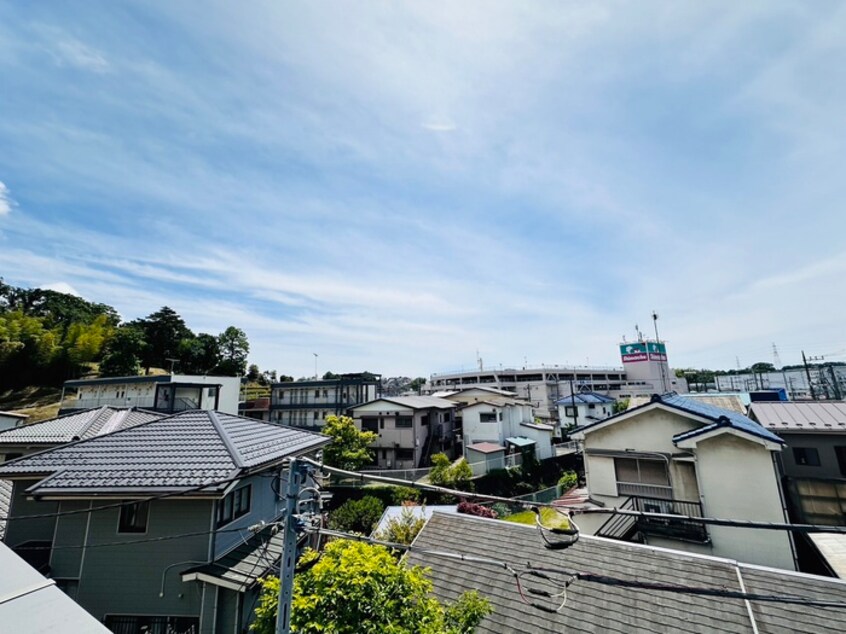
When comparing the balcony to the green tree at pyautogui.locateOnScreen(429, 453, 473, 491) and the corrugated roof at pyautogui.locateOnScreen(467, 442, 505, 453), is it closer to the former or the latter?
the green tree at pyautogui.locateOnScreen(429, 453, 473, 491)

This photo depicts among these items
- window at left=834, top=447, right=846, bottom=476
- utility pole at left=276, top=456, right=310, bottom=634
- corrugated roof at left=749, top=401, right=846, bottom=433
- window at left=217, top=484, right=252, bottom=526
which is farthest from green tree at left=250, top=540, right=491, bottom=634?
window at left=834, top=447, right=846, bottom=476

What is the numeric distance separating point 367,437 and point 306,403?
547 inches

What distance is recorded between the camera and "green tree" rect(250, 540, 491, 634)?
4648 mm

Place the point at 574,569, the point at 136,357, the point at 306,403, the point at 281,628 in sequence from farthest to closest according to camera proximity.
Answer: the point at 136,357 < the point at 306,403 < the point at 574,569 < the point at 281,628

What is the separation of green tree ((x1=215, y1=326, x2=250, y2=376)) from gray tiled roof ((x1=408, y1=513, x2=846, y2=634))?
58492mm

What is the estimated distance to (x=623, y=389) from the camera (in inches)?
2670

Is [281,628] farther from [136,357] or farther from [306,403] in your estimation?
[136,357]

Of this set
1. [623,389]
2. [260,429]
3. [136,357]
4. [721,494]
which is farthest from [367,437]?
[623,389]

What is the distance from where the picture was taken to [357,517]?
18.8 meters

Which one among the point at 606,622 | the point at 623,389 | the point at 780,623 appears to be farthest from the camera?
the point at 623,389

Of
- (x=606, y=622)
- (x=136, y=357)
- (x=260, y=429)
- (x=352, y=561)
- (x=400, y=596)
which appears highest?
(x=136, y=357)

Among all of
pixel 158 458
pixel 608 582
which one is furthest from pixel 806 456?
pixel 158 458

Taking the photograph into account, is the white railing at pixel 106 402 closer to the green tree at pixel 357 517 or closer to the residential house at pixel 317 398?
the residential house at pixel 317 398

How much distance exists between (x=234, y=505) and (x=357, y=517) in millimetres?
11214
